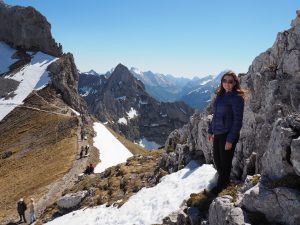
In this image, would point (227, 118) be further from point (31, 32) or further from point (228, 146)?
point (31, 32)

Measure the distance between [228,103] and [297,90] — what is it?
5208 mm

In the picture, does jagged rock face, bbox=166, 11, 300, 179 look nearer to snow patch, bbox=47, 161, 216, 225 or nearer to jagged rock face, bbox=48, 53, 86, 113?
snow patch, bbox=47, 161, 216, 225

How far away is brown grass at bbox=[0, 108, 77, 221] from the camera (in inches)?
2091

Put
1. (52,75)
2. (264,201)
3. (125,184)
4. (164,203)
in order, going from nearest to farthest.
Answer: (264,201) < (164,203) < (125,184) < (52,75)

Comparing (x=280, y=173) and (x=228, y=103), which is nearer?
(x=280, y=173)

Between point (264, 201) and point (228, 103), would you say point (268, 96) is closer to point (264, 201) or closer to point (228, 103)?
point (228, 103)

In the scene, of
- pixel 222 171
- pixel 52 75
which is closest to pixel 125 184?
pixel 222 171

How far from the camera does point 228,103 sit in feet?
54.1

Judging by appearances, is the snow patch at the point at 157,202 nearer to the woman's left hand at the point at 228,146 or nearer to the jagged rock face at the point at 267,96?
the jagged rock face at the point at 267,96

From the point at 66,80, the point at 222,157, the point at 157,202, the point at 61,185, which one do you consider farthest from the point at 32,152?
the point at 222,157

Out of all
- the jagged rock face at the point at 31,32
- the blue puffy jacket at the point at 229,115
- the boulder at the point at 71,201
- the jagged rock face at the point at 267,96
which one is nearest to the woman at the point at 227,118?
the blue puffy jacket at the point at 229,115

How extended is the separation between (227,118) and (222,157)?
1.73 meters

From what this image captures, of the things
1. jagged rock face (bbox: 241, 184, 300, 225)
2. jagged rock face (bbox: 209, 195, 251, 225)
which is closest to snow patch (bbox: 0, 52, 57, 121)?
jagged rock face (bbox: 209, 195, 251, 225)

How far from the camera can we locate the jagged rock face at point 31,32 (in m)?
148
